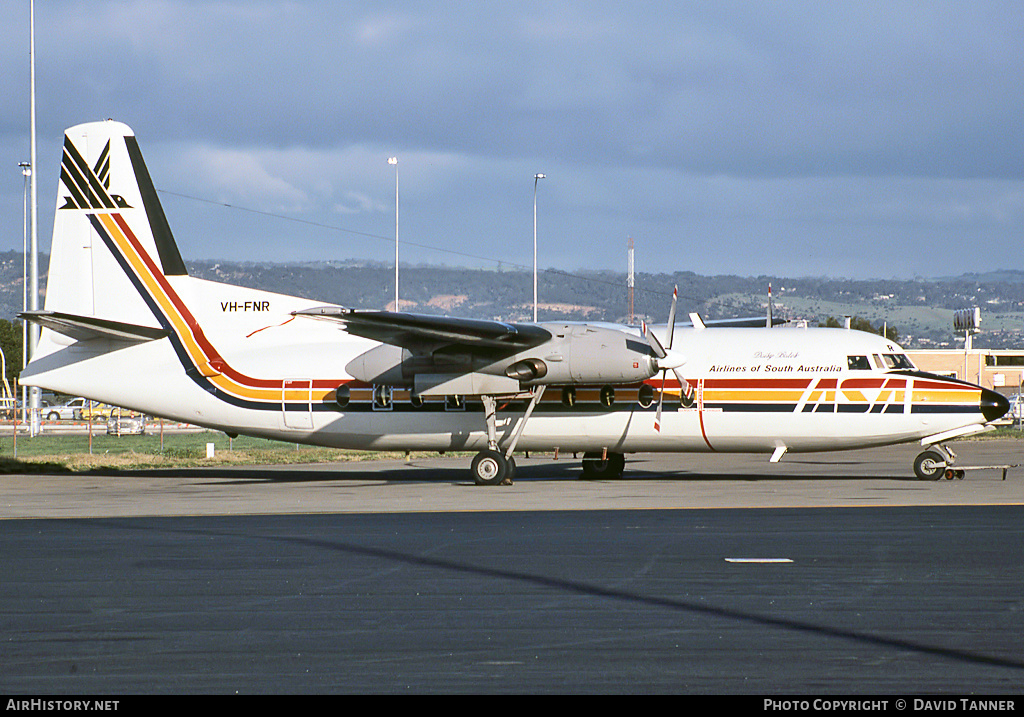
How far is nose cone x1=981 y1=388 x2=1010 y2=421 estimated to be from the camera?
2230 centimetres

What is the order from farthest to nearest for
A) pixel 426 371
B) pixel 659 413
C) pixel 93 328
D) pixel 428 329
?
pixel 93 328
pixel 426 371
pixel 659 413
pixel 428 329

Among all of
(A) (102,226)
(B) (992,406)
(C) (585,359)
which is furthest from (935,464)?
(A) (102,226)

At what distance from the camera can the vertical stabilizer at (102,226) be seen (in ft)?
85.5

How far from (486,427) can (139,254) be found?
32.4ft

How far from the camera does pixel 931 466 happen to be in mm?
23125

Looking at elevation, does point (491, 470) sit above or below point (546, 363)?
below

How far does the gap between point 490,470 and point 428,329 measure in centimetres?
383

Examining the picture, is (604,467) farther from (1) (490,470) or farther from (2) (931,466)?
(2) (931,466)

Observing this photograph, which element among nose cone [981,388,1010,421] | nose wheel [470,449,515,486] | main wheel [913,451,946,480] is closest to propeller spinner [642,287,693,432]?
nose wheel [470,449,515,486]

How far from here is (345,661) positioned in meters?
7.49

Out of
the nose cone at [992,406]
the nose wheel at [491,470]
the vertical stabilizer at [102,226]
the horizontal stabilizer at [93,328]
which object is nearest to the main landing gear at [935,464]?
the nose cone at [992,406]

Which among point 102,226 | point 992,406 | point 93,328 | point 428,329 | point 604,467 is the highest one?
point 102,226

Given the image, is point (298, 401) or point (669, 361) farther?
point (298, 401)
